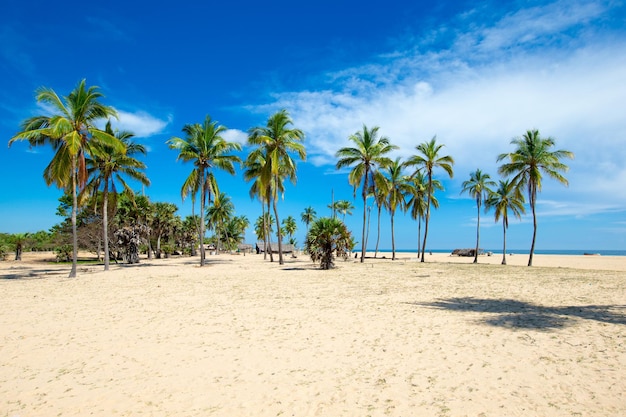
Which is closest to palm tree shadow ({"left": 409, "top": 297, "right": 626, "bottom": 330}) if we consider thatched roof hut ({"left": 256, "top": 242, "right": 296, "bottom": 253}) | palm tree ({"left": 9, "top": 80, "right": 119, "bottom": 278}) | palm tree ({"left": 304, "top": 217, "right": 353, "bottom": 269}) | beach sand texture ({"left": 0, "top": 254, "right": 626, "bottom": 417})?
beach sand texture ({"left": 0, "top": 254, "right": 626, "bottom": 417})

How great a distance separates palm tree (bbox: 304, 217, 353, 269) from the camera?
76.6ft

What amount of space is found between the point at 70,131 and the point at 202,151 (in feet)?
33.9

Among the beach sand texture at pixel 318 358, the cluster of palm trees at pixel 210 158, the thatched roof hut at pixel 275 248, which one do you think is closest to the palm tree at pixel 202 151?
the cluster of palm trees at pixel 210 158

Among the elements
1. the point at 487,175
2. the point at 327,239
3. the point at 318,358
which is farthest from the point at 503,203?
the point at 318,358

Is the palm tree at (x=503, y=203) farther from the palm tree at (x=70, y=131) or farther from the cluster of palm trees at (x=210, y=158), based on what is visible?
the palm tree at (x=70, y=131)

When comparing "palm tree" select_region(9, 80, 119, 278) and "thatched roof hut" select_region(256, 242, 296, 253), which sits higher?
"palm tree" select_region(9, 80, 119, 278)

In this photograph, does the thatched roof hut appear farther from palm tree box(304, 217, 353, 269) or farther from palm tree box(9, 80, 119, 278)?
palm tree box(9, 80, 119, 278)

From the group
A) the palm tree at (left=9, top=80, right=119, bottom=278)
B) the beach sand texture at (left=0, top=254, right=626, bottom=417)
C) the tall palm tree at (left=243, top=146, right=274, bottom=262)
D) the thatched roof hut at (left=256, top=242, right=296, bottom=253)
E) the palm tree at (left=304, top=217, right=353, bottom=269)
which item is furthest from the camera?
the thatched roof hut at (left=256, top=242, right=296, bottom=253)

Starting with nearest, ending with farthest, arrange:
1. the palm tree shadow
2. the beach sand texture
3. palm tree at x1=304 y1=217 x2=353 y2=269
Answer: the beach sand texture, the palm tree shadow, palm tree at x1=304 y1=217 x2=353 y2=269

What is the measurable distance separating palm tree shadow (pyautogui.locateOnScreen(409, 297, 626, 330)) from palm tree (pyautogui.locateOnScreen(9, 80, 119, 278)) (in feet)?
61.2

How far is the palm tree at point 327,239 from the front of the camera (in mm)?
23344

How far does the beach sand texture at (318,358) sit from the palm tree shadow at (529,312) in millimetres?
60

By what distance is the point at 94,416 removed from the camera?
4117 millimetres

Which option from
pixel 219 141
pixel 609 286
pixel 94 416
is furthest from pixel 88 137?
pixel 609 286
